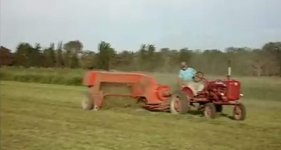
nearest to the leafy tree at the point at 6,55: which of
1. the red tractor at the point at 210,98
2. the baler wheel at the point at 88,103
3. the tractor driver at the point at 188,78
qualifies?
the baler wheel at the point at 88,103

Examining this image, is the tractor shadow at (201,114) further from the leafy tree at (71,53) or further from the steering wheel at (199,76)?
the leafy tree at (71,53)

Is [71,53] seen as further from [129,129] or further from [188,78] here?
[129,129]

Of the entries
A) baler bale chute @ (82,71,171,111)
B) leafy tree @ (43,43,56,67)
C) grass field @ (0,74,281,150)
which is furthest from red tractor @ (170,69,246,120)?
leafy tree @ (43,43,56,67)

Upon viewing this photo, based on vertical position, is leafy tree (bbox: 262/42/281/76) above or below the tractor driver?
above

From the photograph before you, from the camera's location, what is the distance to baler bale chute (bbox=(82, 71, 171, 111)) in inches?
500

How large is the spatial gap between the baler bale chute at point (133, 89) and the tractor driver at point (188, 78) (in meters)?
0.49

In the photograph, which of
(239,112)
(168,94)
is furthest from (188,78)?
(239,112)

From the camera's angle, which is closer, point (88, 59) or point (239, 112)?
point (239, 112)

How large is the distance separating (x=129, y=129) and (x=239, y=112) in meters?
3.06

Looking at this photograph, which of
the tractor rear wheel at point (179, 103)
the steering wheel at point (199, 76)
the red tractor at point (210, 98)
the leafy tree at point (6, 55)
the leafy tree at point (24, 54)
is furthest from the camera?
the leafy tree at point (6, 55)

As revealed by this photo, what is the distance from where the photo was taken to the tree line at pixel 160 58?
1147 cm

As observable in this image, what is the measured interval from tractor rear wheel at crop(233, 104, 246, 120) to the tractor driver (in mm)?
1027

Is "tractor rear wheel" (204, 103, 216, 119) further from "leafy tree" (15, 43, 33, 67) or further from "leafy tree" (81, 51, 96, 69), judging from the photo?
"leafy tree" (15, 43, 33, 67)

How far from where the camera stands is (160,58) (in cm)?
1401
